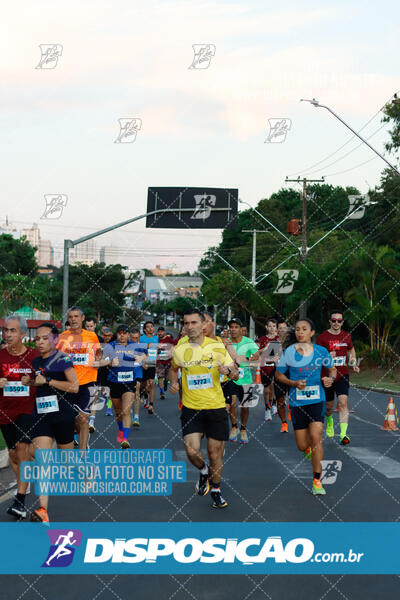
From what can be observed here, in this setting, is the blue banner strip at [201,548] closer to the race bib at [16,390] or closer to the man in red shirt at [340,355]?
the race bib at [16,390]

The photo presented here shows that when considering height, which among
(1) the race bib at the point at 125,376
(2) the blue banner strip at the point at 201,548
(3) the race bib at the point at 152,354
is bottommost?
(2) the blue banner strip at the point at 201,548

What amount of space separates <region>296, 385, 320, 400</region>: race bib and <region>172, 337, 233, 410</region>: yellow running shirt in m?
0.97

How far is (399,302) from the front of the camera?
3275cm

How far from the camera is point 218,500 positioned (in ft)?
24.8

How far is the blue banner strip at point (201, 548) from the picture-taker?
568 cm

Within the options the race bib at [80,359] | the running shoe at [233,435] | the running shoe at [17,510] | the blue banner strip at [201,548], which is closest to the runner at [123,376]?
the race bib at [80,359]

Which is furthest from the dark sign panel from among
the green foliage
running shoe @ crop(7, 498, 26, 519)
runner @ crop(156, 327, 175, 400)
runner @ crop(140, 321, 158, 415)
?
the green foliage

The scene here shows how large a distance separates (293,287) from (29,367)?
32701 millimetres

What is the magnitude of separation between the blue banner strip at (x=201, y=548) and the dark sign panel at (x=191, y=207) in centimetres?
1411

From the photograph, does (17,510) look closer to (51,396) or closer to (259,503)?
(51,396)

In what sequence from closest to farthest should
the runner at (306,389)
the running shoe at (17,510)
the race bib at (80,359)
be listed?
the running shoe at (17,510) → the runner at (306,389) → the race bib at (80,359)

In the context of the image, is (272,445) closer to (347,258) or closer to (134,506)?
(134,506)

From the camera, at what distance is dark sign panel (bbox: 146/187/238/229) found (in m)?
20.4

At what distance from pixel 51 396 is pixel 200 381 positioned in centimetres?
Result: 153
